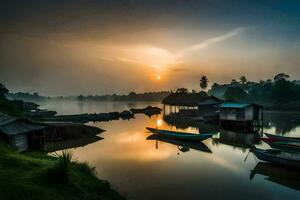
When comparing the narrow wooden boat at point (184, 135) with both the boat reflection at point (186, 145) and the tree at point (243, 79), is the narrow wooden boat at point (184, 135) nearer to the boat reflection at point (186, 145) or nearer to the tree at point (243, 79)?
the boat reflection at point (186, 145)

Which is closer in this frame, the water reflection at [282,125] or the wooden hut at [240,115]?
the water reflection at [282,125]

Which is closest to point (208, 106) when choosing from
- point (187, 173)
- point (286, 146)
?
point (286, 146)

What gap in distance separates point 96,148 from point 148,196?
46.7ft

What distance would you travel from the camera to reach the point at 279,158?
59.7 feet

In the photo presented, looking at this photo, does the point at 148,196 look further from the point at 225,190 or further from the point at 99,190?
the point at 225,190

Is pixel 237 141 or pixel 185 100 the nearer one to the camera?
pixel 237 141

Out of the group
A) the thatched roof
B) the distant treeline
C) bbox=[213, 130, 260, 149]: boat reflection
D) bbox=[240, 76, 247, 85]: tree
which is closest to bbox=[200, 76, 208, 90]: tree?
the distant treeline

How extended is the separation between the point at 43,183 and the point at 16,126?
1016 cm

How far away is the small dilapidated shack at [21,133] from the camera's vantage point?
1689 cm

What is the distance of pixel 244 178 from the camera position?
54.6 feet

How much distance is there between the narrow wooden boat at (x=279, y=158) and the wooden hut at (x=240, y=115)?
811 inches

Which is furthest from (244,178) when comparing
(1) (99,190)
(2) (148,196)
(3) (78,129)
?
(3) (78,129)

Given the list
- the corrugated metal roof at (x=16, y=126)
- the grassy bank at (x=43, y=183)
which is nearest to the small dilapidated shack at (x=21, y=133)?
the corrugated metal roof at (x=16, y=126)

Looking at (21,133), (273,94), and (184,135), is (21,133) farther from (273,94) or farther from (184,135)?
(273,94)
